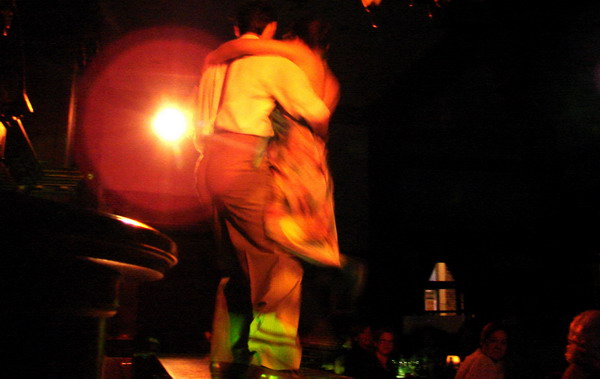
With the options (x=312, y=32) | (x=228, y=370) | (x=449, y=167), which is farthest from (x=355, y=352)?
(x=449, y=167)

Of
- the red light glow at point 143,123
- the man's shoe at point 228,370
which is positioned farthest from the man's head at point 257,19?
the red light glow at point 143,123

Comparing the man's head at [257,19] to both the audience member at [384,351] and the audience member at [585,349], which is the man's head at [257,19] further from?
the audience member at [384,351]

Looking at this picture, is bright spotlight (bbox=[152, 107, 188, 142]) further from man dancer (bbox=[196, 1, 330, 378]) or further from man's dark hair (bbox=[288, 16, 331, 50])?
man dancer (bbox=[196, 1, 330, 378])

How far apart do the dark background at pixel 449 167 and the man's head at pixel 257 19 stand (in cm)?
508

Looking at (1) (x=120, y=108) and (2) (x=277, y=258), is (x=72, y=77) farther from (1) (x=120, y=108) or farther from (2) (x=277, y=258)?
(2) (x=277, y=258)

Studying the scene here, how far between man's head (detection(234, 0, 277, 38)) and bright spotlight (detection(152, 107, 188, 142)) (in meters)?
7.06

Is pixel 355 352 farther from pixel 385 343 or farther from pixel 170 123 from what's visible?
pixel 170 123

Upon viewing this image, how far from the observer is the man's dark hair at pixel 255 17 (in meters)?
2.43

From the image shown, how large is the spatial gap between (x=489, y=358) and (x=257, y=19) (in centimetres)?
416

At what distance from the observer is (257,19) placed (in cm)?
244

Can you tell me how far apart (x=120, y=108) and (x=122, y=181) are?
136 centimetres

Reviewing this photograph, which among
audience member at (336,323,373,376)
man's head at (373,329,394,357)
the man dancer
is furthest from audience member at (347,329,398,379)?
the man dancer

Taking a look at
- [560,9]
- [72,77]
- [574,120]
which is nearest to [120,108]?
[72,77]

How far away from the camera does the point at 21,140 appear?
4.00 m
